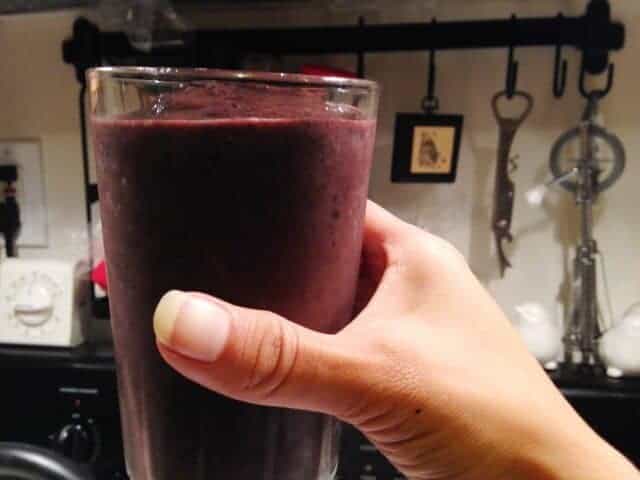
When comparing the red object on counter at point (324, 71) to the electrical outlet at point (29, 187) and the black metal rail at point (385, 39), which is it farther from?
the electrical outlet at point (29, 187)

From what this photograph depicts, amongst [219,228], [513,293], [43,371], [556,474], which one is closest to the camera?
[219,228]

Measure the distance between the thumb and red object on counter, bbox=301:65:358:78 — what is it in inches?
27.7

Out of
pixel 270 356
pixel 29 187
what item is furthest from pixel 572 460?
pixel 29 187

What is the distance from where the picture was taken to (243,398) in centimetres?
40

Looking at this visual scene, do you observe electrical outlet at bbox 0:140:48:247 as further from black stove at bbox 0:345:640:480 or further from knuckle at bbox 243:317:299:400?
knuckle at bbox 243:317:299:400

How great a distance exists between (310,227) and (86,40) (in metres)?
0.97

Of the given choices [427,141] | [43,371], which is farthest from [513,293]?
[43,371]

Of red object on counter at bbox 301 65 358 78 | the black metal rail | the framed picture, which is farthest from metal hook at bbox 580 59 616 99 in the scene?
red object on counter at bbox 301 65 358 78

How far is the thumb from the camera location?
364 mm

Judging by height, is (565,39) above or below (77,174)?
above

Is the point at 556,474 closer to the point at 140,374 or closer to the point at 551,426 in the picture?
the point at 551,426

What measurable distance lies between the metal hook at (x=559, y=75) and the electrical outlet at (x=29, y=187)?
0.99m

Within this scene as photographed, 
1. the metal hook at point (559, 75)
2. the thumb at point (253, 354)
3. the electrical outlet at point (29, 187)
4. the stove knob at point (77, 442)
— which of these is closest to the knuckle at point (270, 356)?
the thumb at point (253, 354)

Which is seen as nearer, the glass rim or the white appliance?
the glass rim
